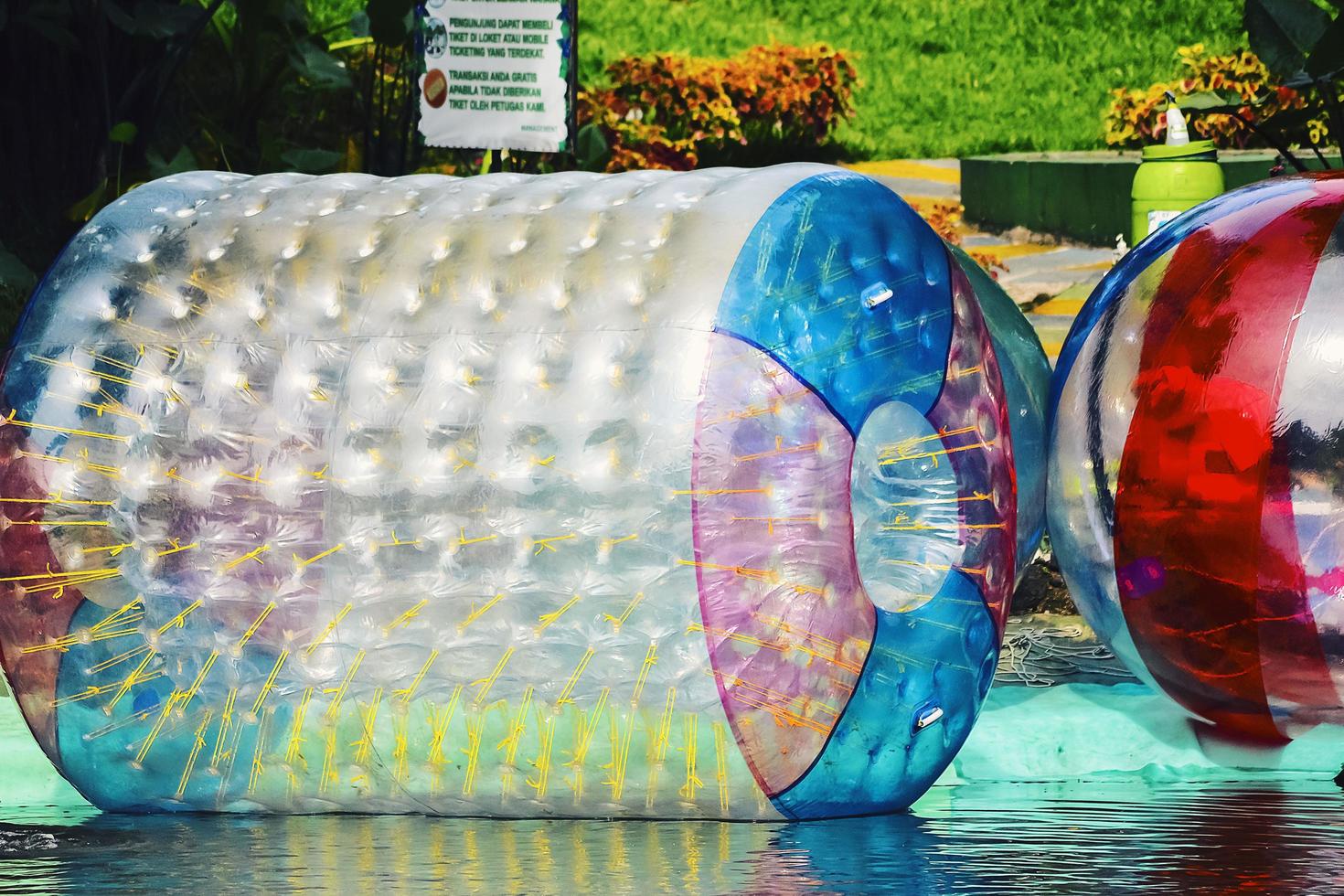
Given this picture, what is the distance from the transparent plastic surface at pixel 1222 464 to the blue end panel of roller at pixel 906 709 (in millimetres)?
377

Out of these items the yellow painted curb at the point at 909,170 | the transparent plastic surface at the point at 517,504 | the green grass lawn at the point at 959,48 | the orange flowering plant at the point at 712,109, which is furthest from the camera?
the green grass lawn at the point at 959,48

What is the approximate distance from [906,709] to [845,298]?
0.71 metres

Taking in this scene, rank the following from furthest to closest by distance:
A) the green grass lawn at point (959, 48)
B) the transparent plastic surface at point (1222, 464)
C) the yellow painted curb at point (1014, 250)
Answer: the green grass lawn at point (959, 48) < the yellow painted curb at point (1014, 250) < the transparent plastic surface at point (1222, 464)

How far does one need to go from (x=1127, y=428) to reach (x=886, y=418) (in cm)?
54

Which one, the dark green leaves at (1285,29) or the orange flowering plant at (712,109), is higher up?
the dark green leaves at (1285,29)

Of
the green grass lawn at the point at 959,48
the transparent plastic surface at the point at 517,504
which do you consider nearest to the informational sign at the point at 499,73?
the transparent plastic surface at the point at 517,504

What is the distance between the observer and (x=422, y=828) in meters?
3.33

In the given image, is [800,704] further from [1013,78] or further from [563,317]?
[1013,78]

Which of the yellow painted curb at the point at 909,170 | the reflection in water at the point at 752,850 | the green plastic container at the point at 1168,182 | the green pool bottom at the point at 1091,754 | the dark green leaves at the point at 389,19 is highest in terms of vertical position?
the dark green leaves at the point at 389,19

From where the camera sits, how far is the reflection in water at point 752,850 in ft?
9.45

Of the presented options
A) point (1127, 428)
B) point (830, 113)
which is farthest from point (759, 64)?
point (1127, 428)

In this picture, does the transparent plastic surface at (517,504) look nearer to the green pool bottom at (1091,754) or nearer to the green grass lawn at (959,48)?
the green pool bottom at (1091,754)

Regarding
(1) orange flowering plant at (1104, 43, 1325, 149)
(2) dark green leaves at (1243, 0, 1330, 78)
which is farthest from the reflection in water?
(1) orange flowering plant at (1104, 43, 1325, 149)

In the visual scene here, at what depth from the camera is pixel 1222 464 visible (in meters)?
3.45
